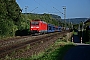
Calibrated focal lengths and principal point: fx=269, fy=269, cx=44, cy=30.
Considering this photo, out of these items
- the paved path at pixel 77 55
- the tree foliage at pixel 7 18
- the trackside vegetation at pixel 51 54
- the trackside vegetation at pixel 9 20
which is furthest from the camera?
the trackside vegetation at pixel 9 20

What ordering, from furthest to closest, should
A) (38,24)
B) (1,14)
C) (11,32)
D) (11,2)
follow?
(11,2) → (38,24) → (11,32) → (1,14)

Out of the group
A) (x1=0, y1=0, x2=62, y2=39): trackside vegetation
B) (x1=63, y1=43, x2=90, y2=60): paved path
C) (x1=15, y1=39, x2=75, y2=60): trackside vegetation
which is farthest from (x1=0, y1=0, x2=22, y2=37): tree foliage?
(x1=63, y1=43, x2=90, y2=60): paved path

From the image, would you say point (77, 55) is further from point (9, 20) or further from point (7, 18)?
point (7, 18)

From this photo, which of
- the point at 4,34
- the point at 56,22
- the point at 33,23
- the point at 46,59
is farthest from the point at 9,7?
the point at 56,22

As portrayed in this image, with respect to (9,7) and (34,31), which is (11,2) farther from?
(34,31)

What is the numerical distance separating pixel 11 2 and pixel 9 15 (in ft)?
11.7

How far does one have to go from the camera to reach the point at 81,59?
1429 cm

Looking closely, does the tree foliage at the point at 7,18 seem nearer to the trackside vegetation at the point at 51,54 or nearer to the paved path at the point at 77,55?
the trackside vegetation at the point at 51,54

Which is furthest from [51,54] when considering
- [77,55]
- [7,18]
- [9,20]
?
[7,18]

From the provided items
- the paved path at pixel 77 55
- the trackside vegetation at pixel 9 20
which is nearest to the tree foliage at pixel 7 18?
the trackside vegetation at pixel 9 20

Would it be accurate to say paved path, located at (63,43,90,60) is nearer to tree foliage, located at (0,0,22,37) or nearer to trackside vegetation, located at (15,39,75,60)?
trackside vegetation, located at (15,39,75,60)

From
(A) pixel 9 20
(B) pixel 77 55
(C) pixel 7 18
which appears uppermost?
(C) pixel 7 18

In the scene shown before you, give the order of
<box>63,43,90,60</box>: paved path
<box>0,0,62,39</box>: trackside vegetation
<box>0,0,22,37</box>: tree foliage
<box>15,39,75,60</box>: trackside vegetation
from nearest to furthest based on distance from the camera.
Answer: <box>63,43,90,60</box>: paved path → <box>15,39,75,60</box>: trackside vegetation → <box>0,0,22,37</box>: tree foliage → <box>0,0,62,39</box>: trackside vegetation

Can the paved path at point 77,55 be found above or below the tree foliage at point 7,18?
below
